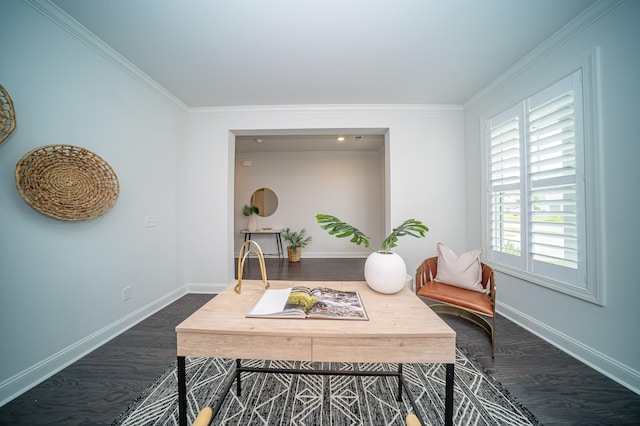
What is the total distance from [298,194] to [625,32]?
17.1ft

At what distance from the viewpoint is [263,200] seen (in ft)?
19.7

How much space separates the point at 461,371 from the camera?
1.66 m

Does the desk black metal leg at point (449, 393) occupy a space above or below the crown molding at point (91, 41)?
below

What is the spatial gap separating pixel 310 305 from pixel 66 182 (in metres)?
2.12

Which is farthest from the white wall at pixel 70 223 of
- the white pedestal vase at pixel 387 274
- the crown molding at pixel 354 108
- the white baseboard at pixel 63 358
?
the white pedestal vase at pixel 387 274

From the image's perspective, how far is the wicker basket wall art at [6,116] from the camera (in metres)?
1.39

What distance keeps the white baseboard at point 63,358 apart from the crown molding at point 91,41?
2.53 m

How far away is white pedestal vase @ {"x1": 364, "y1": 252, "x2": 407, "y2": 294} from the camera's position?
1276 mm

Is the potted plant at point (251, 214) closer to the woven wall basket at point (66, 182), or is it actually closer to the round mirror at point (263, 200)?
the round mirror at point (263, 200)

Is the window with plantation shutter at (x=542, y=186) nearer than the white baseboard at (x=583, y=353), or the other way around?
the white baseboard at (x=583, y=353)

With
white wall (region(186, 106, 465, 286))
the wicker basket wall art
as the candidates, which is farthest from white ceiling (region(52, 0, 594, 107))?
the wicker basket wall art

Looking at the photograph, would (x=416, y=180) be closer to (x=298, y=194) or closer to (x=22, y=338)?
(x=298, y=194)

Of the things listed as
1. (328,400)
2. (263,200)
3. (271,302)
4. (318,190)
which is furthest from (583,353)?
(263,200)

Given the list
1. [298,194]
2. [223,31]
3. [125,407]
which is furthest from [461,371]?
[298,194]
